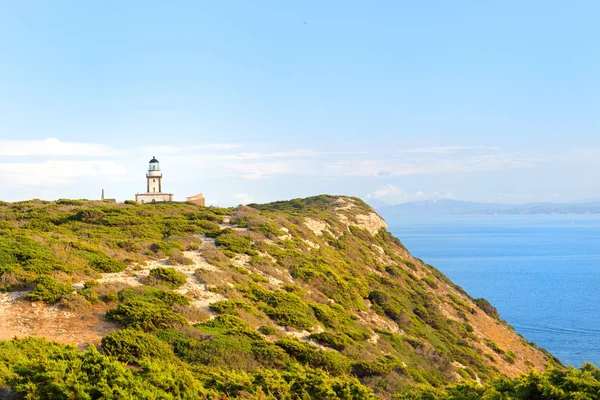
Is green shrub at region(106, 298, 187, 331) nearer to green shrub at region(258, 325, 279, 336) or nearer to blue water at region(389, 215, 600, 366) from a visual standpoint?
green shrub at region(258, 325, 279, 336)

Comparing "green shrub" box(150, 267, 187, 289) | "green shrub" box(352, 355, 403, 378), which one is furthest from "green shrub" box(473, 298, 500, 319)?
"green shrub" box(150, 267, 187, 289)

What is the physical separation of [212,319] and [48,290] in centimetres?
521

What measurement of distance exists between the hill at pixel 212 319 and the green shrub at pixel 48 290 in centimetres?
3

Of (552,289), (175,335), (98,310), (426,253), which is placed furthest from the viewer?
(426,253)

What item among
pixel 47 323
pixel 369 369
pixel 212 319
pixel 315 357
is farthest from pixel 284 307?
pixel 47 323

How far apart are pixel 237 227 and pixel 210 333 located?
1910 centimetres

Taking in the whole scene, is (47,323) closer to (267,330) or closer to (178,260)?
(267,330)

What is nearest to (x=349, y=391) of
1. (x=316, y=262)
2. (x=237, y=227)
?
(x=316, y=262)

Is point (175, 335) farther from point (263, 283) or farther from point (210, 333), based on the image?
point (263, 283)

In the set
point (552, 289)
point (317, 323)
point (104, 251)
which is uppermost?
point (104, 251)

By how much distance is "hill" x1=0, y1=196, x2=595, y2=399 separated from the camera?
1120cm

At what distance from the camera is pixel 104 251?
22.1 meters

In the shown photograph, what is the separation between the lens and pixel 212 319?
16.7 m

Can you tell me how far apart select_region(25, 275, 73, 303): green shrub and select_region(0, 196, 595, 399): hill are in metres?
0.03
